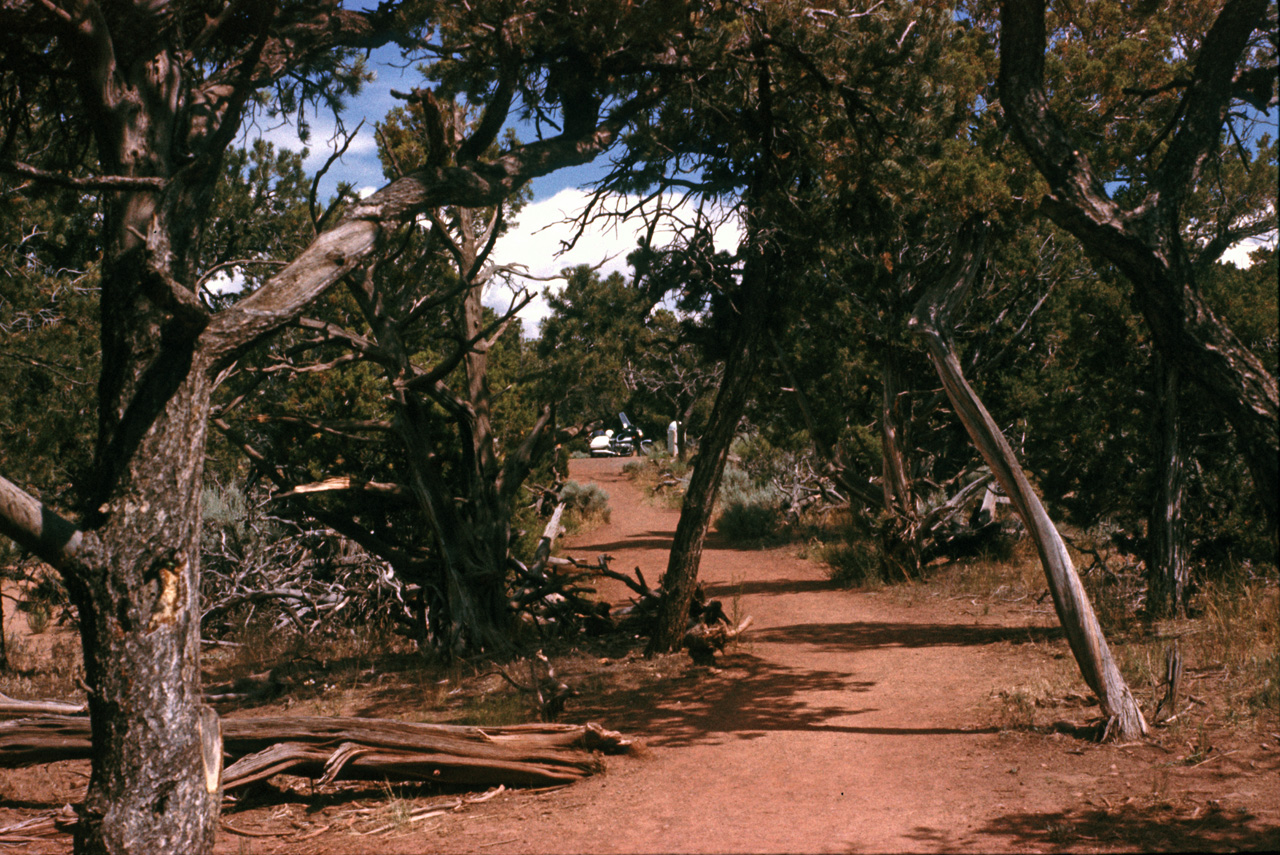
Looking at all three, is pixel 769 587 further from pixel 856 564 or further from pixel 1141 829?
pixel 1141 829

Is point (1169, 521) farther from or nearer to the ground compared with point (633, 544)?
farther from the ground

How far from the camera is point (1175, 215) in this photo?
471 cm

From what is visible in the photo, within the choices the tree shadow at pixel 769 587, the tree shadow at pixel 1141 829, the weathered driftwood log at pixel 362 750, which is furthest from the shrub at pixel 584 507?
the tree shadow at pixel 1141 829

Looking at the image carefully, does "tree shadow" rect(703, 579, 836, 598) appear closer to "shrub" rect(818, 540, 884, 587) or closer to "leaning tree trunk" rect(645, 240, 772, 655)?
"shrub" rect(818, 540, 884, 587)

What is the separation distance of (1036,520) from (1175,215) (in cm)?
210

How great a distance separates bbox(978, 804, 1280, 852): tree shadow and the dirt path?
0.01 metres

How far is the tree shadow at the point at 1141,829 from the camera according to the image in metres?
3.96

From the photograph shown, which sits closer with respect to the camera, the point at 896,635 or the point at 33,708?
the point at 33,708

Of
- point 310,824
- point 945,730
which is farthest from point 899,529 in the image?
point 310,824

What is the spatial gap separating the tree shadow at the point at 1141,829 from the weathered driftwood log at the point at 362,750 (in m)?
2.59

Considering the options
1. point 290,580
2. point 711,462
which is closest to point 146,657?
point 711,462

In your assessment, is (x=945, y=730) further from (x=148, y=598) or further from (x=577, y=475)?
(x=577, y=475)

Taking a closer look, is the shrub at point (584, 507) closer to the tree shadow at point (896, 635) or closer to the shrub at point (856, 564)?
the shrub at point (856, 564)

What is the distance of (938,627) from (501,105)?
22.4 feet
